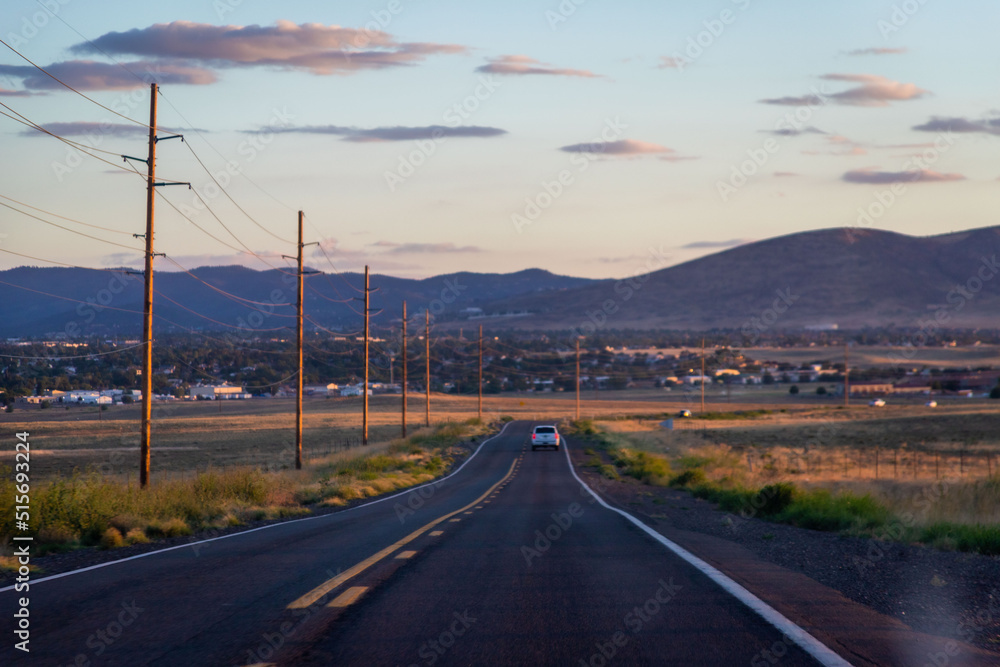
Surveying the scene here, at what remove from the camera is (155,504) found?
15.7m

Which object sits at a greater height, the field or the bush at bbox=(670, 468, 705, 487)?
the bush at bbox=(670, 468, 705, 487)

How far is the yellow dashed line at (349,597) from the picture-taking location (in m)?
7.27

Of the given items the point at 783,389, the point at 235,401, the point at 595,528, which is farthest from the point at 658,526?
the point at 783,389

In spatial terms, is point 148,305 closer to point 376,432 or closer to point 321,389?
point 376,432

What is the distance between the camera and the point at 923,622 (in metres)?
6.79

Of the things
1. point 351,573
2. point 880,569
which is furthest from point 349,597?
point 880,569

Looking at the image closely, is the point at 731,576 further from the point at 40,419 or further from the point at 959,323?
the point at 959,323

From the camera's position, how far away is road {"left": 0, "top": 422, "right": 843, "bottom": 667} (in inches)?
228

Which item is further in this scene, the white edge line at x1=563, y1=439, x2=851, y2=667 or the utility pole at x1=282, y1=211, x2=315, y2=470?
the utility pole at x1=282, y1=211, x2=315, y2=470

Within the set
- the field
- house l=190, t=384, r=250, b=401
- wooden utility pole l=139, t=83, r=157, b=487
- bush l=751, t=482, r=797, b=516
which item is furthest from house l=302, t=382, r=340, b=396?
bush l=751, t=482, r=797, b=516

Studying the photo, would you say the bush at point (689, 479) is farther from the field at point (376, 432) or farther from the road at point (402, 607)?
the road at point (402, 607)

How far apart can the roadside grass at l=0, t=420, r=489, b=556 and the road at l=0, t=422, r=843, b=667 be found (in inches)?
77.3

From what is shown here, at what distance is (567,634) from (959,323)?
21171 cm

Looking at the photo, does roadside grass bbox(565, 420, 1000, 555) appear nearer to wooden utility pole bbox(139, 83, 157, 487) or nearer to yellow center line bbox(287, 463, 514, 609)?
yellow center line bbox(287, 463, 514, 609)
